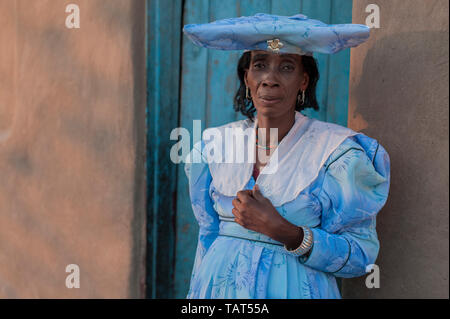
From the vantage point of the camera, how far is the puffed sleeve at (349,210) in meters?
1.88

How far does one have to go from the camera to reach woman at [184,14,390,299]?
1.90 metres

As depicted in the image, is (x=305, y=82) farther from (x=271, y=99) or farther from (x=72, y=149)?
(x=72, y=149)

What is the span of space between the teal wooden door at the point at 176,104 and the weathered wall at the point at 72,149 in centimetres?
8

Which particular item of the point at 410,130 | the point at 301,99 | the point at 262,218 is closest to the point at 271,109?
the point at 301,99

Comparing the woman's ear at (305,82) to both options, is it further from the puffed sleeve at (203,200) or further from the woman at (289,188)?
the puffed sleeve at (203,200)

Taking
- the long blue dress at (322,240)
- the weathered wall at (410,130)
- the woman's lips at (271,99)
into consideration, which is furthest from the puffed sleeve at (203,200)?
the weathered wall at (410,130)

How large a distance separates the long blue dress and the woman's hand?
0.23ft

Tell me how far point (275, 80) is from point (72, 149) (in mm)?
1654

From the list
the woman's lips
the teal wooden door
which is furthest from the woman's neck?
the teal wooden door

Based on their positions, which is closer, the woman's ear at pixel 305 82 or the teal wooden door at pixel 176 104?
the woman's ear at pixel 305 82

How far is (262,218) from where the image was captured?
190 centimetres

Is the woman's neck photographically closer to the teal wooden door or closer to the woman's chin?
the woman's chin
